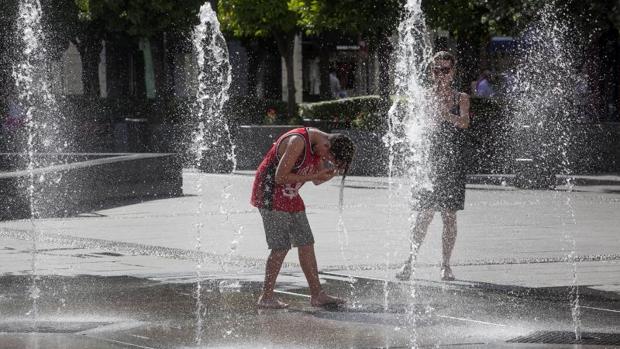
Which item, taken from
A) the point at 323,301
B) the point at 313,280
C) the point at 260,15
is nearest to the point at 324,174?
the point at 313,280

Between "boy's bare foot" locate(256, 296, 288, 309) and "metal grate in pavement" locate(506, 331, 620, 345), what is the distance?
167cm

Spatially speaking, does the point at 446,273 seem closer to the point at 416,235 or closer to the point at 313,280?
the point at 416,235

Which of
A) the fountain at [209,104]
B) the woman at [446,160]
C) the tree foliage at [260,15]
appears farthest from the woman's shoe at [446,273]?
the tree foliage at [260,15]

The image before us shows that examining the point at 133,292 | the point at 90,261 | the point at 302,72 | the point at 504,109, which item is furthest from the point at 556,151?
the point at 302,72

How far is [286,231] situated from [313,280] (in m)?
0.34

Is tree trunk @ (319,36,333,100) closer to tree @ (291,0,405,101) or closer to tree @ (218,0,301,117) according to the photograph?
tree @ (218,0,301,117)

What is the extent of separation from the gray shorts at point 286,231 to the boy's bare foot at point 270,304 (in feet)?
1.06

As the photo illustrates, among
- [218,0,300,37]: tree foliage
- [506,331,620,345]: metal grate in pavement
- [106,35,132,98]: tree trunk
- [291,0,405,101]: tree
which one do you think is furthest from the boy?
[106,35,132,98]: tree trunk

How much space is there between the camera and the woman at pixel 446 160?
399 inches

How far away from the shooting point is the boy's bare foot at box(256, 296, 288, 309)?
8703 millimetres

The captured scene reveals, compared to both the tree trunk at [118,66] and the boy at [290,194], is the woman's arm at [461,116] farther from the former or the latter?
the tree trunk at [118,66]

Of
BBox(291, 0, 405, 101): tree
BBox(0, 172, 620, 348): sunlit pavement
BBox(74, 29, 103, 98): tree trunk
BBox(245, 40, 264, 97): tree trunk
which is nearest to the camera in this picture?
BBox(0, 172, 620, 348): sunlit pavement

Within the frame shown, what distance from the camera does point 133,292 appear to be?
948cm

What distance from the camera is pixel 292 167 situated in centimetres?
865
